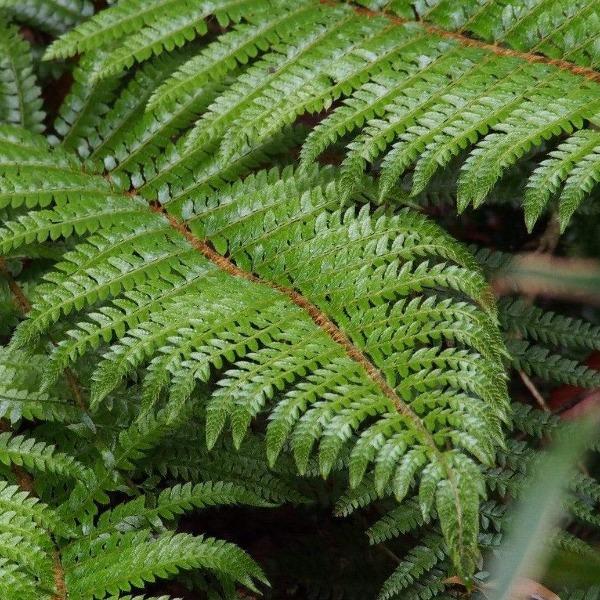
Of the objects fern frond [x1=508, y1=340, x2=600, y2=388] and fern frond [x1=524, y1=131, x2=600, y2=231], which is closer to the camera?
fern frond [x1=524, y1=131, x2=600, y2=231]

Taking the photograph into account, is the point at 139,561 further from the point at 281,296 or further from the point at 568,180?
the point at 568,180

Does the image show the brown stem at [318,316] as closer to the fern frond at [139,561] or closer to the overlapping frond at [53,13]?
the fern frond at [139,561]

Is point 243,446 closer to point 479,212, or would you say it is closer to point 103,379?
point 103,379

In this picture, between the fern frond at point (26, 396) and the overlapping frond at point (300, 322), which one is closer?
the overlapping frond at point (300, 322)

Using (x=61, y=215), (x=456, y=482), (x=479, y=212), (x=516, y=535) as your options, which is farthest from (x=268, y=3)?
(x=516, y=535)

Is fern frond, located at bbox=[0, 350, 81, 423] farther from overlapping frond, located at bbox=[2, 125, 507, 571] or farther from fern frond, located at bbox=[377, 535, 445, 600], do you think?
fern frond, located at bbox=[377, 535, 445, 600]

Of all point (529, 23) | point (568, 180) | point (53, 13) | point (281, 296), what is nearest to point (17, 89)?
point (53, 13)

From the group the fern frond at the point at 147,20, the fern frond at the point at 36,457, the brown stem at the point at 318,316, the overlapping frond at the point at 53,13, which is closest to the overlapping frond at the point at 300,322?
the brown stem at the point at 318,316

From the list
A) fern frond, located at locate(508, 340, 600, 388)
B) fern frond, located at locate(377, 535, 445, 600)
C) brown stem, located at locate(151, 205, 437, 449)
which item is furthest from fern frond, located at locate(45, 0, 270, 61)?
fern frond, located at locate(377, 535, 445, 600)
